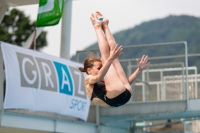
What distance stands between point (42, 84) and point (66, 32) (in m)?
4.86

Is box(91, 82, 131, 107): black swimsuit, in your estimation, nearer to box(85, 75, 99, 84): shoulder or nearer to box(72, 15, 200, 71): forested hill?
box(85, 75, 99, 84): shoulder

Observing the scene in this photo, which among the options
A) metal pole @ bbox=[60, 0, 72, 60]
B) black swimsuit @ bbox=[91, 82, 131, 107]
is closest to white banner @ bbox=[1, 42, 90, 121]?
metal pole @ bbox=[60, 0, 72, 60]

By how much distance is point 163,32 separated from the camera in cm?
14175

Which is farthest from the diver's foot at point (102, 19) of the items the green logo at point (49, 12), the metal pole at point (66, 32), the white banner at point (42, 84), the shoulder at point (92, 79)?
the metal pole at point (66, 32)

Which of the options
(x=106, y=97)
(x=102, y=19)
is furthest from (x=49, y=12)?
(x=106, y=97)

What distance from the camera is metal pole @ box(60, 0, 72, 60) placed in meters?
22.2

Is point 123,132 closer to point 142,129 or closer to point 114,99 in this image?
point 142,129

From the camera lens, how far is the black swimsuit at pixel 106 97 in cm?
998

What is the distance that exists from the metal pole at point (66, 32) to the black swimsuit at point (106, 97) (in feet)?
39.1

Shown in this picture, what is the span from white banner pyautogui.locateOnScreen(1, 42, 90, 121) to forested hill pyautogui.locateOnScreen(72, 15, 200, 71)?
9312 cm

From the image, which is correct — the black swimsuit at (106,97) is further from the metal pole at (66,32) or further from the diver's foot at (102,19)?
the metal pole at (66,32)

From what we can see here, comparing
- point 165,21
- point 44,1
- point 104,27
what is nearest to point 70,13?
point 44,1

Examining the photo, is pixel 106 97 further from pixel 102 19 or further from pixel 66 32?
pixel 66 32

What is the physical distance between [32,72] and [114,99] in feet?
25.9
